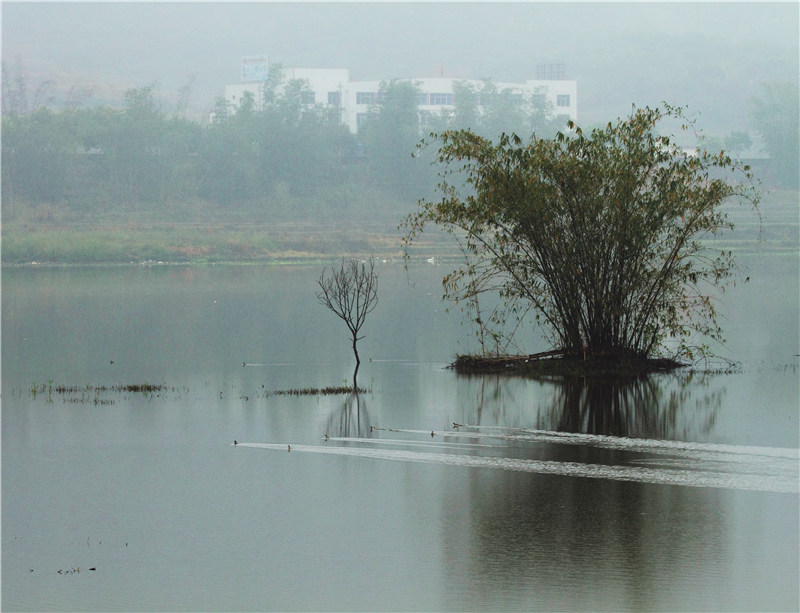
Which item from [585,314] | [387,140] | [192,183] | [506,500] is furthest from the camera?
[387,140]

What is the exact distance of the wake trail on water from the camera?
11039mm

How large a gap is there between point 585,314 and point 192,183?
82576 millimetres

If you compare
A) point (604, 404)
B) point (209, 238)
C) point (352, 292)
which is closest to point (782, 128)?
point (209, 238)

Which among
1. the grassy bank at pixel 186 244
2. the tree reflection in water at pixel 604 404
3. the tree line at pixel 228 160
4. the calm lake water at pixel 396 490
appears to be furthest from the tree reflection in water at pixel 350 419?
the tree line at pixel 228 160

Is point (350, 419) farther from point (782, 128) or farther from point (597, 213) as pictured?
point (782, 128)

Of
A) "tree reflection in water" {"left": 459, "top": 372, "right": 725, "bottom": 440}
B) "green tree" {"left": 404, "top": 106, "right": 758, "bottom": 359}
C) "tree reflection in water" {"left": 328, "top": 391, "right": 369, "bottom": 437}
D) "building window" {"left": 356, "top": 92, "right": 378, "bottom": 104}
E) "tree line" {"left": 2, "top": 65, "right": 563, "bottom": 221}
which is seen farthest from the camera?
"building window" {"left": 356, "top": 92, "right": 378, "bottom": 104}

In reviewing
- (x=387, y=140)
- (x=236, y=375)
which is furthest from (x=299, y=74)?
(x=236, y=375)

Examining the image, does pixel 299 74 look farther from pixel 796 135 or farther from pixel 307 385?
pixel 307 385

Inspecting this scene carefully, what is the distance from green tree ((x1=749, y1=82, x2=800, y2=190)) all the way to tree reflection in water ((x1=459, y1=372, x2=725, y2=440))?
3879 inches

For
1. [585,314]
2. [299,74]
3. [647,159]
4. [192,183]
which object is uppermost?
[299,74]

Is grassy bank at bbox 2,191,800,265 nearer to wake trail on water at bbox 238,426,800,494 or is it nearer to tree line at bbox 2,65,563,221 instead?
tree line at bbox 2,65,563,221

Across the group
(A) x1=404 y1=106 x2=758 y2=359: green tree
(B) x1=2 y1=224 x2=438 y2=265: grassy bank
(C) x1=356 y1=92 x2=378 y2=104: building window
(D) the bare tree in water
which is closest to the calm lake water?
(D) the bare tree in water

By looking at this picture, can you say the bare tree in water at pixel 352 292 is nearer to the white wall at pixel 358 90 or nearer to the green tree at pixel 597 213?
the green tree at pixel 597 213

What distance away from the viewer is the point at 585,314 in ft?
68.0
